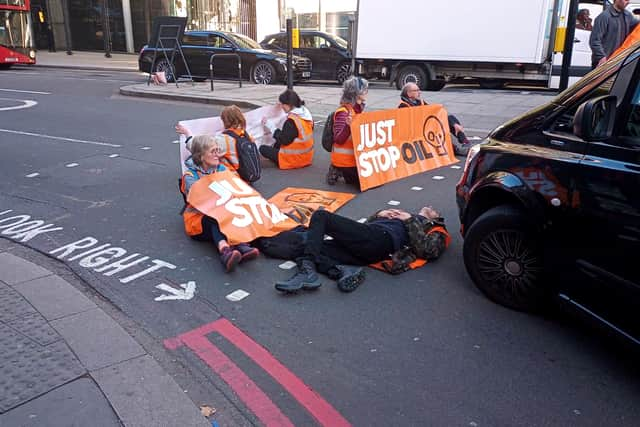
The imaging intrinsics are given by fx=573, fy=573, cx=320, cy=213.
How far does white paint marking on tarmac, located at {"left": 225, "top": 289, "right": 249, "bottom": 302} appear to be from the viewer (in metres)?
4.11

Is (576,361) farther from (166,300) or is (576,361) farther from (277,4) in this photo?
(277,4)

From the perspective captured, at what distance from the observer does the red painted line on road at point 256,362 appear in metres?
2.91

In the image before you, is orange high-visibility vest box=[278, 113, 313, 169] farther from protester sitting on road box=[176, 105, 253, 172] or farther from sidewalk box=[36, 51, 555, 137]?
sidewalk box=[36, 51, 555, 137]

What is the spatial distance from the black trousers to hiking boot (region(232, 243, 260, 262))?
422mm

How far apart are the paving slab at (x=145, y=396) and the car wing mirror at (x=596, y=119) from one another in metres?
2.48

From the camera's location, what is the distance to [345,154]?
7004 millimetres

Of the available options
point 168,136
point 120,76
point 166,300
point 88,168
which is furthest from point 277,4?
point 166,300

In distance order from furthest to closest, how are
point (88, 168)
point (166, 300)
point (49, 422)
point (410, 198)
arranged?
point (88, 168)
point (410, 198)
point (166, 300)
point (49, 422)

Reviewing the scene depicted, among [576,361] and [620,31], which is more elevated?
[620,31]

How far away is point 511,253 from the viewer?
379 centimetres

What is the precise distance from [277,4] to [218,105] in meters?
19.9

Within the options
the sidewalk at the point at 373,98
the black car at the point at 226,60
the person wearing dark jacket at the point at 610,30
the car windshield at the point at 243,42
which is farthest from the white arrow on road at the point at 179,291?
the car windshield at the point at 243,42

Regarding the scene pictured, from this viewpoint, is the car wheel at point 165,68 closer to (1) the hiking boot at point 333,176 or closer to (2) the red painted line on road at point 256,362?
(1) the hiking boot at point 333,176

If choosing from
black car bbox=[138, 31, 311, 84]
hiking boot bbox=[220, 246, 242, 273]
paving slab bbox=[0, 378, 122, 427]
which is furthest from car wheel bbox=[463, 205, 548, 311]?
black car bbox=[138, 31, 311, 84]
